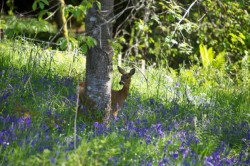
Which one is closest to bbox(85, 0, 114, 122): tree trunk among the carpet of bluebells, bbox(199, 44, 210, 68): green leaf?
the carpet of bluebells

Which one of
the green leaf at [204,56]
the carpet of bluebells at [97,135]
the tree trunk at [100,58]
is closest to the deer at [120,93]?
the carpet of bluebells at [97,135]

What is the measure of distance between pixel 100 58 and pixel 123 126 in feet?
2.63

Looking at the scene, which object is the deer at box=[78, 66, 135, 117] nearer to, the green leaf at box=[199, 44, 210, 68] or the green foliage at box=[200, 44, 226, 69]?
the green foliage at box=[200, 44, 226, 69]

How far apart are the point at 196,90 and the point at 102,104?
314 cm

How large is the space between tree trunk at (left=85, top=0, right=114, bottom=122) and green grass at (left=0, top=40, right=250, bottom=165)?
12.7 inches

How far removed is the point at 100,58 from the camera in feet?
18.0

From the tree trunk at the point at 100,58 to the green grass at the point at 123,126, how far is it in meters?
0.32

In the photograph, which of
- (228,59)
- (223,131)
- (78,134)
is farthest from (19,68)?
(228,59)

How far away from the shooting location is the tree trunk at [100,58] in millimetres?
5461

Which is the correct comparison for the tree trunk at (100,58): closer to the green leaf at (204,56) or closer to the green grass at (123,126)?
the green grass at (123,126)

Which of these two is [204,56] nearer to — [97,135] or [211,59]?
[211,59]

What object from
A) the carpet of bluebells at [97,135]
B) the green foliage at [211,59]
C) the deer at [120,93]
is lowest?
the carpet of bluebells at [97,135]

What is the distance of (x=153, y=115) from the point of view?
602 cm

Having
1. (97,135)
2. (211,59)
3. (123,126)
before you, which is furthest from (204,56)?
(97,135)
